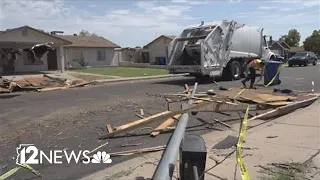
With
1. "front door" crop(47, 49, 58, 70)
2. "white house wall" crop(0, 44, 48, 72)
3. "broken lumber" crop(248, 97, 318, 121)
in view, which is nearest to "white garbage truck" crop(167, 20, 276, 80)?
"broken lumber" crop(248, 97, 318, 121)

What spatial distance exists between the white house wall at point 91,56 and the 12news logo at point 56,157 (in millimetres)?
38205

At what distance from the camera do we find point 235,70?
21828mm

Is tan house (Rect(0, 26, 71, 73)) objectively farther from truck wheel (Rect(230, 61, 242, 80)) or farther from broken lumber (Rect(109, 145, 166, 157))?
broken lumber (Rect(109, 145, 166, 157))

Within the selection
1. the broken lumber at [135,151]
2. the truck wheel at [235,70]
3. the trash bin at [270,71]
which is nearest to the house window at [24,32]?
the truck wheel at [235,70]

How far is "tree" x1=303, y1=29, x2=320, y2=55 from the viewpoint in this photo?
90062 millimetres

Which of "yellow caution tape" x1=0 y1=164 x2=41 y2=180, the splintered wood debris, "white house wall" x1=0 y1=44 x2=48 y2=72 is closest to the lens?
"yellow caution tape" x1=0 y1=164 x2=41 y2=180

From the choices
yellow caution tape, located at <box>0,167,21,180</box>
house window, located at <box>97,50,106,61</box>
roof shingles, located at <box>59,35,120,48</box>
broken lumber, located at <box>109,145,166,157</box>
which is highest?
roof shingles, located at <box>59,35,120,48</box>

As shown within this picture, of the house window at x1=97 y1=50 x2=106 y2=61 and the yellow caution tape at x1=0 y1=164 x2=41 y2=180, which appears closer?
the yellow caution tape at x1=0 y1=164 x2=41 y2=180

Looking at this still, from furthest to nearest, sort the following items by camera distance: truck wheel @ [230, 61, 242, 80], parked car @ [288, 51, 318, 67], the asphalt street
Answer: parked car @ [288, 51, 318, 67] < truck wheel @ [230, 61, 242, 80] < the asphalt street

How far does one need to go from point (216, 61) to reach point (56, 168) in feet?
50.1

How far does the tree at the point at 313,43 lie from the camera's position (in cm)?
9006

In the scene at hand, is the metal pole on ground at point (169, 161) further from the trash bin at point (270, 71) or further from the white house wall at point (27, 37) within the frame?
the white house wall at point (27, 37)

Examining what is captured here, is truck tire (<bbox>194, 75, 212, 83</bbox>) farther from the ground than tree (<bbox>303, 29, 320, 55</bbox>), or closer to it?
closer to it

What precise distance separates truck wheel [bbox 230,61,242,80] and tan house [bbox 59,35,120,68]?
1025 inches
